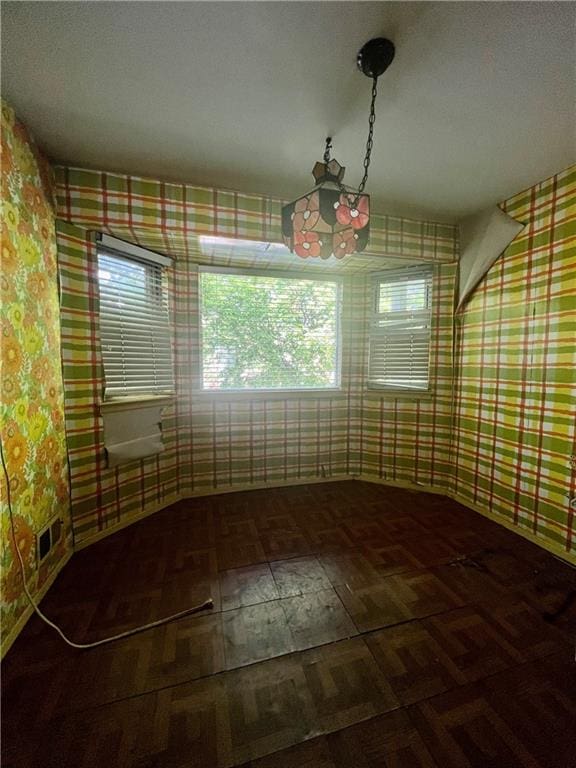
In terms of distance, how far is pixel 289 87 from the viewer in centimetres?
131

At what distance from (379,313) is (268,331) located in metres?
1.10

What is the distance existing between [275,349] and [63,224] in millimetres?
1750

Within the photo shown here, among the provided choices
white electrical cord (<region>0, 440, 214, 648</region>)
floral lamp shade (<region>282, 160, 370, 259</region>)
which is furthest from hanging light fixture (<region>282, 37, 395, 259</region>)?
white electrical cord (<region>0, 440, 214, 648</region>)

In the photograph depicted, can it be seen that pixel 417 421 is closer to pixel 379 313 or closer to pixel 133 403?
pixel 379 313

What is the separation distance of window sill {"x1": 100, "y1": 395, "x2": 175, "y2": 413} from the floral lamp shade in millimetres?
1592

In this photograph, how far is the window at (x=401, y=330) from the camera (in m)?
2.77

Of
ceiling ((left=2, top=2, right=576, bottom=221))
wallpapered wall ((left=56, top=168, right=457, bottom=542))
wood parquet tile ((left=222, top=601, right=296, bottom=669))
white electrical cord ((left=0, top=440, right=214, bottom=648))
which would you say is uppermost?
ceiling ((left=2, top=2, right=576, bottom=221))

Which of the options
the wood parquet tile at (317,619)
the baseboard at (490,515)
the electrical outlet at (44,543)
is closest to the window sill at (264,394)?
the baseboard at (490,515)

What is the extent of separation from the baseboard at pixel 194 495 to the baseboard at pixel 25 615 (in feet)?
0.69

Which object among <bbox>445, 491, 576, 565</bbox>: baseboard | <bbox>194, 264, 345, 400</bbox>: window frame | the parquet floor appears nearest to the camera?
the parquet floor

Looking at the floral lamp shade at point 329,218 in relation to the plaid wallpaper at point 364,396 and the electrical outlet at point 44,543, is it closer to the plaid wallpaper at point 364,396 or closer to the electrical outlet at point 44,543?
the plaid wallpaper at point 364,396

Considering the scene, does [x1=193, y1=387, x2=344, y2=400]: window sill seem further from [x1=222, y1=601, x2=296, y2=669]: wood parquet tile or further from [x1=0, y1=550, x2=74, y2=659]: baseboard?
[x1=222, y1=601, x2=296, y2=669]: wood parquet tile

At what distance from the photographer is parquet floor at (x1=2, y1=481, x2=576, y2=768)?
0.99 m

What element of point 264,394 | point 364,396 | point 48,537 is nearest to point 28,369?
point 48,537
